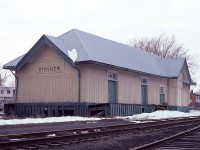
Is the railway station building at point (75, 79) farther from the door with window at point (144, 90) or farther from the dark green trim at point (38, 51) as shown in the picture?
the door with window at point (144, 90)

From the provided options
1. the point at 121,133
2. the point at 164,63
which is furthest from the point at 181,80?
the point at 121,133

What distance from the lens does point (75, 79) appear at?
2481 cm

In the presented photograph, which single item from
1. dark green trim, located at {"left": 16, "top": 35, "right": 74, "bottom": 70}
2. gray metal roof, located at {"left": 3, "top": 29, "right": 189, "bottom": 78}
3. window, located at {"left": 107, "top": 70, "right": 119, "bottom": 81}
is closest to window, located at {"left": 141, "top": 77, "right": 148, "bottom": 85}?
gray metal roof, located at {"left": 3, "top": 29, "right": 189, "bottom": 78}

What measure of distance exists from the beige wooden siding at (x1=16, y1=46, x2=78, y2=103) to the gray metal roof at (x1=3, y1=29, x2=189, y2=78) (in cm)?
102

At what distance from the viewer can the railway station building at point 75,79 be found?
24.4 meters

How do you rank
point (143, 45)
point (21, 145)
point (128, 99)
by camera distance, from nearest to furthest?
1. point (21, 145)
2. point (128, 99)
3. point (143, 45)

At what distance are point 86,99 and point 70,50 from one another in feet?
12.0

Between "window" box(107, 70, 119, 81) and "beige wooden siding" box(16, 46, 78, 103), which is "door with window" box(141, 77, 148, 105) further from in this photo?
"beige wooden siding" box(16, 46, 78, 103)

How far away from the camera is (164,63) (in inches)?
1567

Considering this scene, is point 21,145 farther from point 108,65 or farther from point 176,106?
point 176,106

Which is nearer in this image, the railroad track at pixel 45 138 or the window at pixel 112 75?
the railroad track at pixel 45 138

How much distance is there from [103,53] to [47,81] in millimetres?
4469

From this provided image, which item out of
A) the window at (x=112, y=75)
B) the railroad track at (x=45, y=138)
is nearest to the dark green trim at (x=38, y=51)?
the window at (x=112, y=75)

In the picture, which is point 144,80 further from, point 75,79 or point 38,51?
point 38,51
